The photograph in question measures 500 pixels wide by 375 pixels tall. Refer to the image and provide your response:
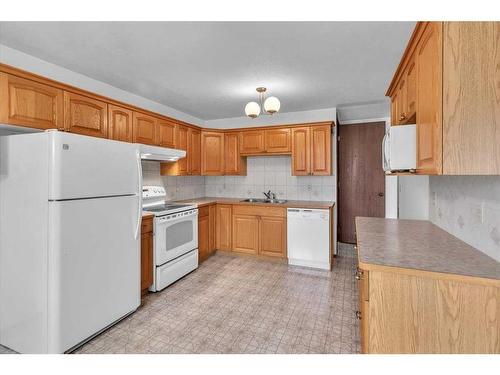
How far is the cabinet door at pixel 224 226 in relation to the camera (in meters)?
3.96

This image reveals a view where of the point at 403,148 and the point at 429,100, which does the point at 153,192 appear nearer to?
the point at 403,148

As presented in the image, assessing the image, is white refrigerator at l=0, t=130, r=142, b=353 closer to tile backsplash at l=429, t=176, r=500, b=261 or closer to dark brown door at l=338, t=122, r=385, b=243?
tile backsplash at l=429, t=176, r=500, b=261

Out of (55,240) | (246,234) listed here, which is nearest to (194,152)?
(246,234)

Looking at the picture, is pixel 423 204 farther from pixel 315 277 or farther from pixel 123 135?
pixel 123 135

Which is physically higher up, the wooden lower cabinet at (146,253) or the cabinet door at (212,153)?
the cabinet door at (212,153)

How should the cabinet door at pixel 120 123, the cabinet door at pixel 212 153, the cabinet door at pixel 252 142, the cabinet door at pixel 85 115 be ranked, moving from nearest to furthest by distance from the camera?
the cabinet door at pixel 85 115
the cabinet door at pixel 120 123
the cabinet door at pixel 252 142
the cabinet door at pixel 212 153

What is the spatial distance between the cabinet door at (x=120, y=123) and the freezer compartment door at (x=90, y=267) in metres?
0.90

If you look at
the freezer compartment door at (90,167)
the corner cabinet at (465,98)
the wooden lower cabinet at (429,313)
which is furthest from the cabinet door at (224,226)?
the corner cabinet at (465,98)

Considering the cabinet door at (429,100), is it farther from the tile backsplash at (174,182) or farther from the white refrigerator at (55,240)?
the tile backsplash at (174,182)

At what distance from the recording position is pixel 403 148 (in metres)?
1.64

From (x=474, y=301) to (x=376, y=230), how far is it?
89cm

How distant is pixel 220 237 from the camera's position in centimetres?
403
